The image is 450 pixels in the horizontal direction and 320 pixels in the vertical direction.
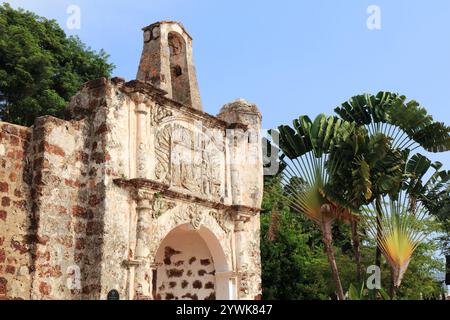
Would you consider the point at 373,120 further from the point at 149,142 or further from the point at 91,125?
the point at 91,125

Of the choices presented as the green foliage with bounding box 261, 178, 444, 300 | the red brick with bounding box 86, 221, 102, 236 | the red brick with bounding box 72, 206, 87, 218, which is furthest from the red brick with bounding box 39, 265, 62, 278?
the green foliage with bounding box 261, 178, 444, 300

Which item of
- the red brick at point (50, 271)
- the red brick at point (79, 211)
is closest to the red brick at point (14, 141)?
the red brick at point (79, 211)

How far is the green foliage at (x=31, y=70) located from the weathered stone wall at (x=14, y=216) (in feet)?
33.4

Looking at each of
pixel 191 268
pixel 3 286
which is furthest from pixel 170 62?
pixel 3 286

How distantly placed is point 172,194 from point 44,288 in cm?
294

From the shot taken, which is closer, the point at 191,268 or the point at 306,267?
the point at 191,268

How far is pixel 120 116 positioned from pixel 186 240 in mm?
3785

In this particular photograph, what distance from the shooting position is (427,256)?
20.8m

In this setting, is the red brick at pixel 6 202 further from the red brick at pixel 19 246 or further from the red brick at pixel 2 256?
the red brick at pixel 2 256

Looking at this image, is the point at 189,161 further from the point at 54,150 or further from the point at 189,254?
the point at 54,150

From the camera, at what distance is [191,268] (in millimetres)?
12312

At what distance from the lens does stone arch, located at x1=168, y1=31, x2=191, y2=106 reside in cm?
1385
